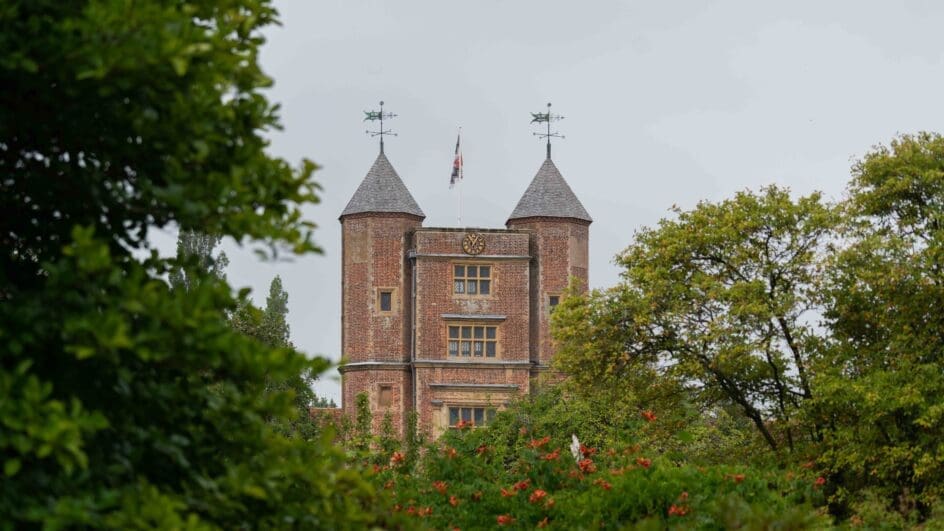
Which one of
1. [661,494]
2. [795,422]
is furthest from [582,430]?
[661,494]

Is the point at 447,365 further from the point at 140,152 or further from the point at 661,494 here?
the point at 140,152

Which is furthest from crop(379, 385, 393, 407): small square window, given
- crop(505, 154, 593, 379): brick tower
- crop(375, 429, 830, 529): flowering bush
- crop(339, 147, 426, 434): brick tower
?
crop(375, 429, 830, 529): flowering bush

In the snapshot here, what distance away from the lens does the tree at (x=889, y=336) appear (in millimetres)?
24156

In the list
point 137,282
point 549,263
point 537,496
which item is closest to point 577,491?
point 537,496

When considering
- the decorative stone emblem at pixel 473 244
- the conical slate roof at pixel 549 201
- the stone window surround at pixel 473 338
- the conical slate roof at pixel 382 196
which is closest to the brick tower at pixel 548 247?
the conical slate roof at pixel 549 201

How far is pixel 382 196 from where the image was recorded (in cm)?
5419

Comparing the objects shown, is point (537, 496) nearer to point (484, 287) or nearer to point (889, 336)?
point (889, 336)

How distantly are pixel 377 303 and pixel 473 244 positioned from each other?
4.07 meters

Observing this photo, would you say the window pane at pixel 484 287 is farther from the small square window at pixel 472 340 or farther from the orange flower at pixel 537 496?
the orange flower at pixel 537 496

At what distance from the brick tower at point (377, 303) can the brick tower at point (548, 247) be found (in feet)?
14.6

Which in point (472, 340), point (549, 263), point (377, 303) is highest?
point (549, 263)

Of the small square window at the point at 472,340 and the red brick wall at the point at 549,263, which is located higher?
the red brick wall at the point at 549,263

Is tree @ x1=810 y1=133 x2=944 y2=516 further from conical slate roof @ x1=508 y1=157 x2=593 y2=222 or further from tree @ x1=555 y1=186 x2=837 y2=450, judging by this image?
conical slate roof @ x1=508 y1=157 x2=593 y2=222

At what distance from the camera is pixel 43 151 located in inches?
244
